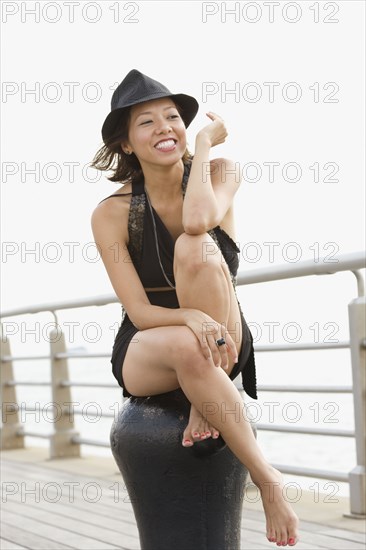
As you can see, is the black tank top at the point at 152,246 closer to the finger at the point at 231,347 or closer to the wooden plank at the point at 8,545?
the finger at the point at 231,347

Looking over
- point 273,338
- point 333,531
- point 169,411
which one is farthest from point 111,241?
point 273,338

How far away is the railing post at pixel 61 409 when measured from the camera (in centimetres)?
623

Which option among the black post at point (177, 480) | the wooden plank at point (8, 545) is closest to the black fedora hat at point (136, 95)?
the black post at point (177, 480)

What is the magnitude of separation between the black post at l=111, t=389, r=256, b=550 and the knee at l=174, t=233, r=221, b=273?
0.33 m

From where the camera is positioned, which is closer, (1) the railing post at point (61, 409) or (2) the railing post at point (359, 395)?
(2) the railing post at point (359, 395)

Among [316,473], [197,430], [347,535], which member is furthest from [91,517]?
[197,430]

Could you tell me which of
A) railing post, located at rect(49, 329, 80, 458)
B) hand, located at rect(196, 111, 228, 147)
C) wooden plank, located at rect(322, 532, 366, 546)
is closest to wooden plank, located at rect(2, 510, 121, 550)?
wooden plank, located at rect(322, 532, 366, 546)

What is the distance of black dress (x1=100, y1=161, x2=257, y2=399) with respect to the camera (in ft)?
7.24

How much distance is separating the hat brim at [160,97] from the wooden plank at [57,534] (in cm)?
171

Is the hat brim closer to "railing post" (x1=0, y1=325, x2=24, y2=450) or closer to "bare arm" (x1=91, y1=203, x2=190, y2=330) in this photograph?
"bare arm" (x1=91, y1=203, x2=190, y2=330)

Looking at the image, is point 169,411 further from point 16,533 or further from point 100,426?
point 100,426

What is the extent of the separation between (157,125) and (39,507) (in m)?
2.62

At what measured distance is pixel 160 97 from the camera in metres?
2.26

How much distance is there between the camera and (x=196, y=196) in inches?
83.6
